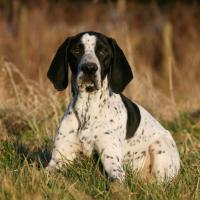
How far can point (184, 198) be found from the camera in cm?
539

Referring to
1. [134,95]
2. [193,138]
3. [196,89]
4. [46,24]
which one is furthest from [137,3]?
[193,138]

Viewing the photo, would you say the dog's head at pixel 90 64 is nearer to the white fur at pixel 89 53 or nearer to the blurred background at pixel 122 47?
the white fur at pixel 89 53

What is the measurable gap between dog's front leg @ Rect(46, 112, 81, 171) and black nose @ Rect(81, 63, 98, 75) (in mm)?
533

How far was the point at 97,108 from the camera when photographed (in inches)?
251

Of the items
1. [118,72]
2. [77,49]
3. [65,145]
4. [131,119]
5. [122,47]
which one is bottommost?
[65,145]

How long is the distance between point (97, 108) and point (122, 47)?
219 inches

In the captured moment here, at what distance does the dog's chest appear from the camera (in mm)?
6227

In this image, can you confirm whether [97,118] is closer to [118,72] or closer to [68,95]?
[118,72]

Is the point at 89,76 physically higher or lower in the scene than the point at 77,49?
lower

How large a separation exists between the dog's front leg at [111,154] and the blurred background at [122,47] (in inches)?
95.5

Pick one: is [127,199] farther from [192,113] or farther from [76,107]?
[192,113]

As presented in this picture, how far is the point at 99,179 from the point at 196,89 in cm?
672

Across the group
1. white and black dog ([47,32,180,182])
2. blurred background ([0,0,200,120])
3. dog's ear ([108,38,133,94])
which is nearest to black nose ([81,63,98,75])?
white and black dog ([47,32,180,182])

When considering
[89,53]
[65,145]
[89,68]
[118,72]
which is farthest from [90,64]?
[65,145]
